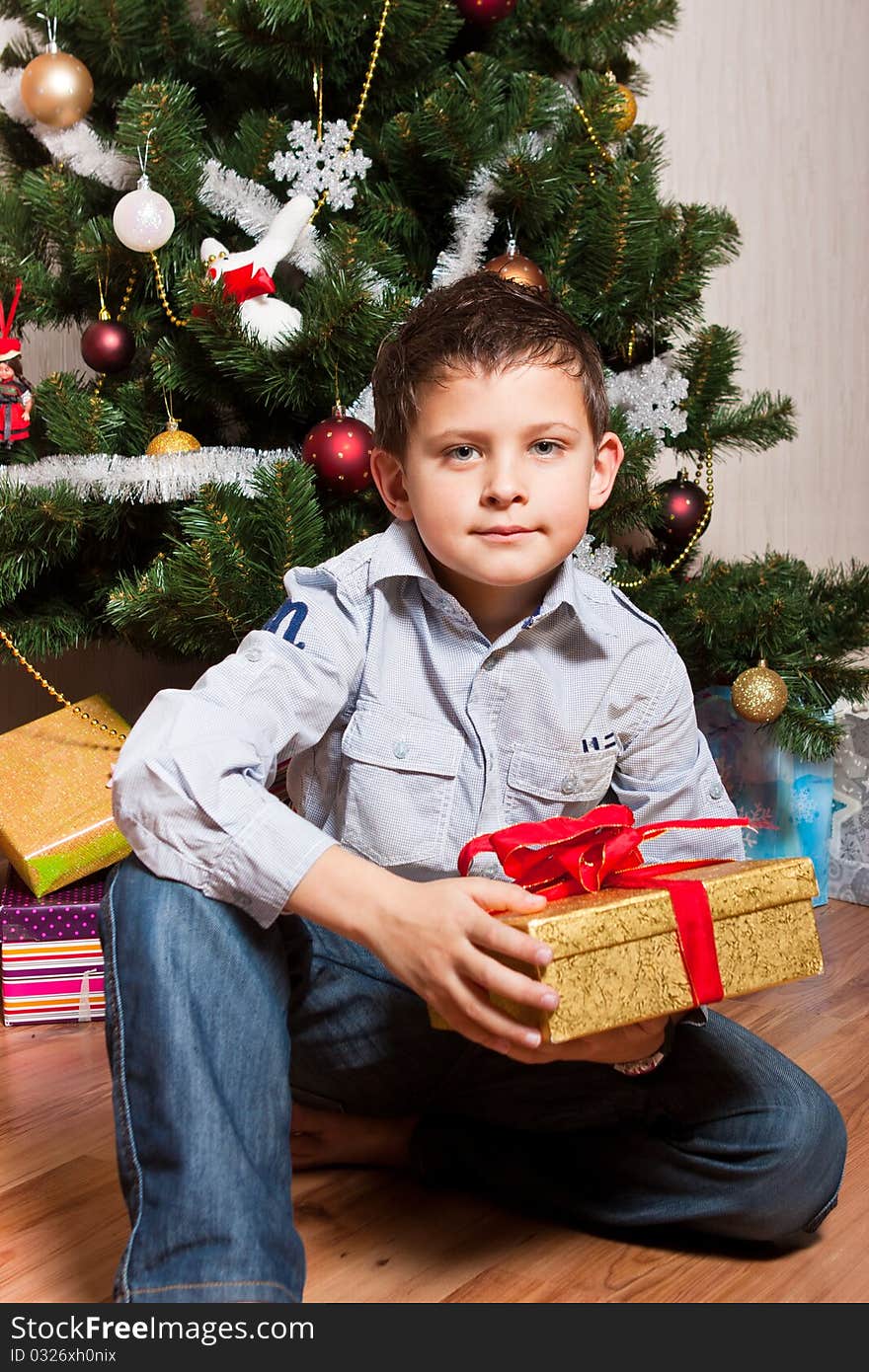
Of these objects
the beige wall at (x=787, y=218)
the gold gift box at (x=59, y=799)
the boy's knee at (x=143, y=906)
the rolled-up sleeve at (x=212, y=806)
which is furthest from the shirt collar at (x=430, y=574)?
the beige wall at (x=787, y=218)

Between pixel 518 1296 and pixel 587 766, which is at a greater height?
pixel 587 766

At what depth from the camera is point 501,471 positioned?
0.88 metres

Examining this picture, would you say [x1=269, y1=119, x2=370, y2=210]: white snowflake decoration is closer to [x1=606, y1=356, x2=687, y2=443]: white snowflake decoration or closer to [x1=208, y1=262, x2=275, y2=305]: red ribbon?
[x1=208, y1=262, x2=275, y2=305]: red ribbon

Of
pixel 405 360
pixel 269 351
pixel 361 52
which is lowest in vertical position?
pixel 405 360

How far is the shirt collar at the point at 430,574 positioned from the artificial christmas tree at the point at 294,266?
368 mm

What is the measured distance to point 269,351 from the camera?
133 cm

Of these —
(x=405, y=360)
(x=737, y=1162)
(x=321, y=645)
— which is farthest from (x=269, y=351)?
(x=737, y=1162)

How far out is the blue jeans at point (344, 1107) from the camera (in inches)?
27.6

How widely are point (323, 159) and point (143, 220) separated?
0.21 metres

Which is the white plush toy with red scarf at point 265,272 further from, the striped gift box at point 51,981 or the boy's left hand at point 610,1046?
the boy's left hand at point 610,1046

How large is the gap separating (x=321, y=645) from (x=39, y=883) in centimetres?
61

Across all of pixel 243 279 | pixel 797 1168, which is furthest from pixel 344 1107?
pixel 243 279

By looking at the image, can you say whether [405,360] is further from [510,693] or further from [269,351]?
[269,351]
